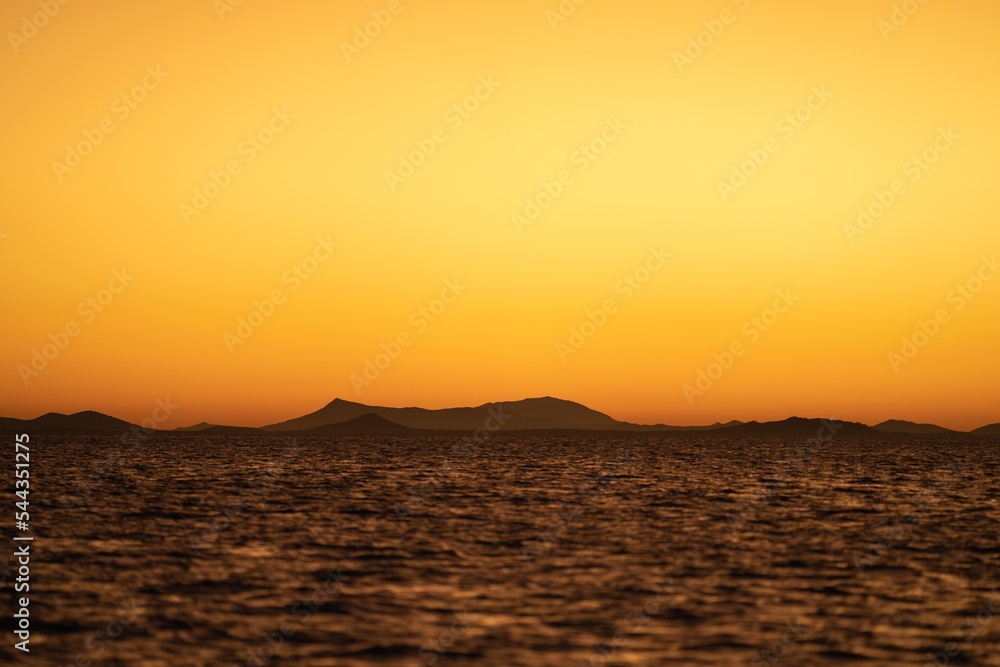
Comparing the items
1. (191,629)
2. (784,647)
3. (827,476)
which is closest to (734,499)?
(827,476)

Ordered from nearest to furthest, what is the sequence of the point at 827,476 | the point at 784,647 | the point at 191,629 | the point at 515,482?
the point at 784,647
the point at 191,629
the point at 515,482
the point at 827,476

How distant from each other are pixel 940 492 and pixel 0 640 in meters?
77.2

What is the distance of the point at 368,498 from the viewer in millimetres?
70875

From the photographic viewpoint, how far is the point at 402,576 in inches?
1382

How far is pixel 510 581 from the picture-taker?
3375 cm

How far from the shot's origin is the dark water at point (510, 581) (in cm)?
2477

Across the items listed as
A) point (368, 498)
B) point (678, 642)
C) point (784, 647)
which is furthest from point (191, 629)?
point (368, 498)

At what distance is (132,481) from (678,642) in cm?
7937

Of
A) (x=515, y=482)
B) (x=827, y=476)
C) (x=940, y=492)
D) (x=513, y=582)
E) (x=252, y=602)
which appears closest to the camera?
(x=252, y=602)

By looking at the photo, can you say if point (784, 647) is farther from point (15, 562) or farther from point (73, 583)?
point (15, 562)

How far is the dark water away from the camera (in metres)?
24.8

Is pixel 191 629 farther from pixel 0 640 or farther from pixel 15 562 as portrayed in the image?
pixel 15 562

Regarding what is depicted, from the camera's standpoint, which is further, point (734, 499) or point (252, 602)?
point (734, 499)

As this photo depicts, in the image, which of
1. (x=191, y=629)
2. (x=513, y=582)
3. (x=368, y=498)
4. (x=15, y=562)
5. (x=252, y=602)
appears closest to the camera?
(x=191, y=629)
